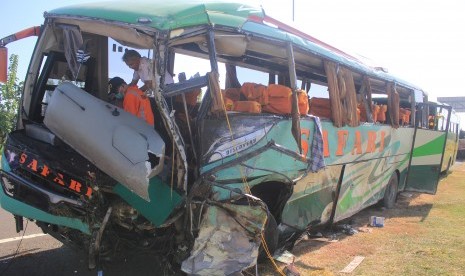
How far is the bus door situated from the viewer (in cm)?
1136

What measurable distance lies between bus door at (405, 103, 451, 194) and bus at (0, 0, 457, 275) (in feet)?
21.5

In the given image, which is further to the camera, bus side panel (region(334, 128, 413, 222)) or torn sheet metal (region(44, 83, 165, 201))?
bus side panel (region(334, 128, 413, 222))

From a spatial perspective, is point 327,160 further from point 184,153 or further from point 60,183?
point 60,183

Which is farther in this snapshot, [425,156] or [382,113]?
[425,156]

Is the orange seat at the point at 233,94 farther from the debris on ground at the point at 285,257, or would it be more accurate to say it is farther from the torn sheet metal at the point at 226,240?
the debris on ground at the point at 285,257

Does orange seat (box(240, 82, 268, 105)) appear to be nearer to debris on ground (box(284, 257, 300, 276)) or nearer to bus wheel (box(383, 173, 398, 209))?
debris on ground (box(284, 257, 300, 276))

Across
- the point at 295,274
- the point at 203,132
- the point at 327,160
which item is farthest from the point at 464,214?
the point at 203,132

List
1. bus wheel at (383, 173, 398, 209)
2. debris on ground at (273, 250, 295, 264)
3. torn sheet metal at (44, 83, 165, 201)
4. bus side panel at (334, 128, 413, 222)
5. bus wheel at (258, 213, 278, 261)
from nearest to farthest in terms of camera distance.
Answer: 1. torn sheet metal at (44, 83, 165, 201)
2. bus wheel at (258, 213, 278, 261)
3. debris on ground at (273, 250, 295, 264)
4. bus side panel at (334, 128, 413, 222)
5. bus wheel at (383, 173, 398, 209)

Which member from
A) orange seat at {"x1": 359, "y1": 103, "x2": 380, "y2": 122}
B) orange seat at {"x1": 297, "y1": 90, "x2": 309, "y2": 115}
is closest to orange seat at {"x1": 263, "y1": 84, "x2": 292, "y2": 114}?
orange seat at {"x1": 297, "y1": 90, "x2": 309, "y2": 115}

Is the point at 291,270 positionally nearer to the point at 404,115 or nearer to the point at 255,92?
the point at 255,92

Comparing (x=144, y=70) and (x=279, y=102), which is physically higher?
(x=144, y=70)

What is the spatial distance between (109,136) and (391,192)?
27.9 feet

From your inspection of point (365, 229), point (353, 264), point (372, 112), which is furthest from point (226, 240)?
point (372, 112)

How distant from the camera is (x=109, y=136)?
394 cm
